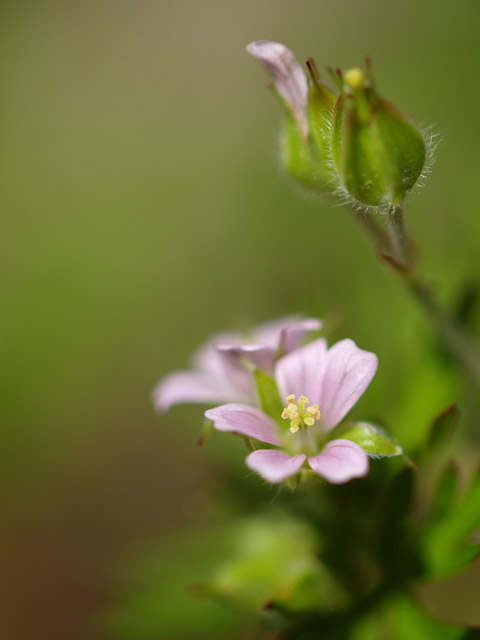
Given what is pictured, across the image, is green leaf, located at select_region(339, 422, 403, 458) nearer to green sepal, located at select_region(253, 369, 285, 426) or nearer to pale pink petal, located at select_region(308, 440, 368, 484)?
pale pink petal, located at select_region(308, 440, 368, 484)

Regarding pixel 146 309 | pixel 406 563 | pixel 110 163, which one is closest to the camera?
pixel 406 563

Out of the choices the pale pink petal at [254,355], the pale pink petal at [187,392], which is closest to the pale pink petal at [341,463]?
the pale pink petal at [254,355]

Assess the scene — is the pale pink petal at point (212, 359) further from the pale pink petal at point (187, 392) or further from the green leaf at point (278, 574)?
the green leaf at point (278, 574)

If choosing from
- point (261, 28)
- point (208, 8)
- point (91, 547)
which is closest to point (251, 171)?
point (261, 28)

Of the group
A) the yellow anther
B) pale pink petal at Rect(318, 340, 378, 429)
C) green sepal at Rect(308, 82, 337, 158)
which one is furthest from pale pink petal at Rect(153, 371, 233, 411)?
the yellow anther

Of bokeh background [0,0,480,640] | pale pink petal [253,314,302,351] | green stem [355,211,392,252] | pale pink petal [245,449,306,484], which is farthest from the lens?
bokeh background [0,0,480,640]

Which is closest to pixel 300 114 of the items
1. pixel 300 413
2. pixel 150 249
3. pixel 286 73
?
pixel 286 73

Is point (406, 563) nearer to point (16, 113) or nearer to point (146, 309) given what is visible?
point (146, 309)
